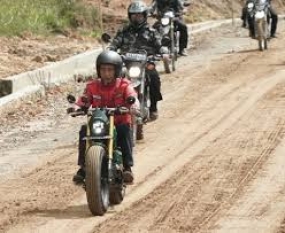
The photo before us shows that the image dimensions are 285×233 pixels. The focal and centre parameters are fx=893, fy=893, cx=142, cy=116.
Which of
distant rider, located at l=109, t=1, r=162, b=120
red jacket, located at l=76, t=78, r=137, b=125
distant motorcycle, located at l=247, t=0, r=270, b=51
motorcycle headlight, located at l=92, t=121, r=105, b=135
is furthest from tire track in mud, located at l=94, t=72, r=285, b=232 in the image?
distant motorcycle, located at l=247, t=0, r=270, b=51

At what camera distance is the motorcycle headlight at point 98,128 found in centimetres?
842

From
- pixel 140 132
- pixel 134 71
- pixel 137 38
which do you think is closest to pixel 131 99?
pixel 134 71

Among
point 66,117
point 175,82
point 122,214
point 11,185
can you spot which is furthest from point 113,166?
point 175,82

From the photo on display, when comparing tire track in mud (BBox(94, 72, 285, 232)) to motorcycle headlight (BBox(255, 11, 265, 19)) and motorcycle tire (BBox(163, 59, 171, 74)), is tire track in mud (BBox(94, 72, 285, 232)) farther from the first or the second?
motorcycle headlight (BBox(255, 11, 265, 19))

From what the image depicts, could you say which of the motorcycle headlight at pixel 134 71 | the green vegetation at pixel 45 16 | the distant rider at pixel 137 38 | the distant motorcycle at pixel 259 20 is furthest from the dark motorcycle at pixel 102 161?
the distant motorcycle at pixel 259 20

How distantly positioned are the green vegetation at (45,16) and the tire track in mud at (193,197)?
387 inches

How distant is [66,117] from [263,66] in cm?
640

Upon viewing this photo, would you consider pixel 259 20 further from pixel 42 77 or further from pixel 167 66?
pixel 42 77

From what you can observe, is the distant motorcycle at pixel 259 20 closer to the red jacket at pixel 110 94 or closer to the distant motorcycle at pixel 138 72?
the distant motorcycle at pixel 138 72

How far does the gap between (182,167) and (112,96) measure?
72.7 inches

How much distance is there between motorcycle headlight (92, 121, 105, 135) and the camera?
8.42 m

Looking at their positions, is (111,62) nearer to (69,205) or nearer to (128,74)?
(69,205)

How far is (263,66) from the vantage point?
19391 millimetres

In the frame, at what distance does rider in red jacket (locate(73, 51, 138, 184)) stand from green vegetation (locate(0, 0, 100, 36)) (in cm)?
1095
